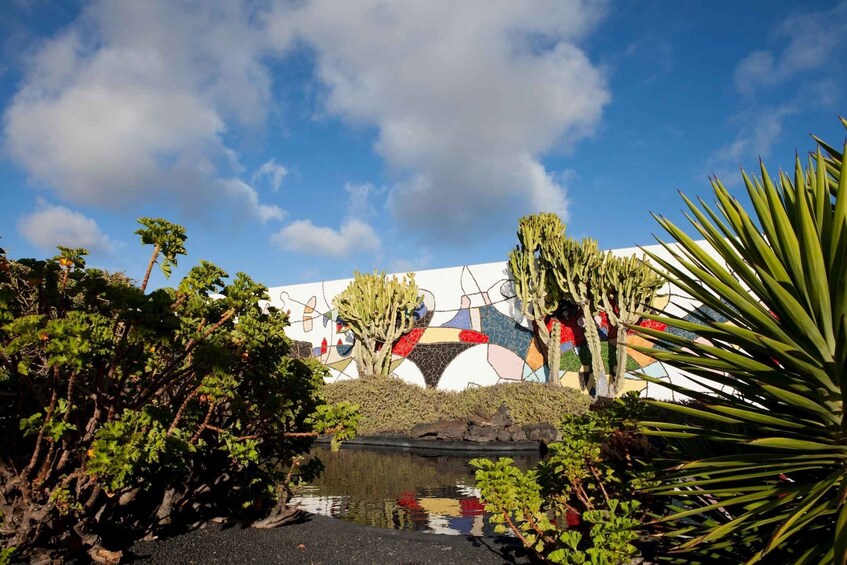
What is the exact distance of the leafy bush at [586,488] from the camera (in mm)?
3014

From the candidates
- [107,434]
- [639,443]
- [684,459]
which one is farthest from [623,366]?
[107,434]

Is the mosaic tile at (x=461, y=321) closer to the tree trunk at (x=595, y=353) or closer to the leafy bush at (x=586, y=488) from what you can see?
the tree trunk at (x=595, y=353)

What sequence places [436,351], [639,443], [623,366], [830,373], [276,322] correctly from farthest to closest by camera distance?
1. [436,351]
2. [623,366]
3. [276,322]
4. [639,443]
5. [830,373]

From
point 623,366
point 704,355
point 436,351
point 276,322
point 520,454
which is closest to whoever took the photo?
point 704,355

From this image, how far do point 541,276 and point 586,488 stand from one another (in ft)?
39.7

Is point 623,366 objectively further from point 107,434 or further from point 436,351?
point 107,434

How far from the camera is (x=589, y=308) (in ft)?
49.9

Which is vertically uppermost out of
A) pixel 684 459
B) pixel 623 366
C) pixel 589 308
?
pixel 589 308

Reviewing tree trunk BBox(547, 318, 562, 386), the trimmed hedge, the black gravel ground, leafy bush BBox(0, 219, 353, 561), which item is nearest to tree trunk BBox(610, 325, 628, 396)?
the trimmed hedge

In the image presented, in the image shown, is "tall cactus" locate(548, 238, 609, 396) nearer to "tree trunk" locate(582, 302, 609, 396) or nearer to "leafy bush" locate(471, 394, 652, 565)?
"tree trunk" locate(582, 302, 609, 396)

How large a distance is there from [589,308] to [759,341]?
1330cm

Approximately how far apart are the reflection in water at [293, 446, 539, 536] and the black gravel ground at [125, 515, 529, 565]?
2.89 ft

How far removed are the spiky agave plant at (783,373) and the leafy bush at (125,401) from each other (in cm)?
270

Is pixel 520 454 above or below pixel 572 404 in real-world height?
below
